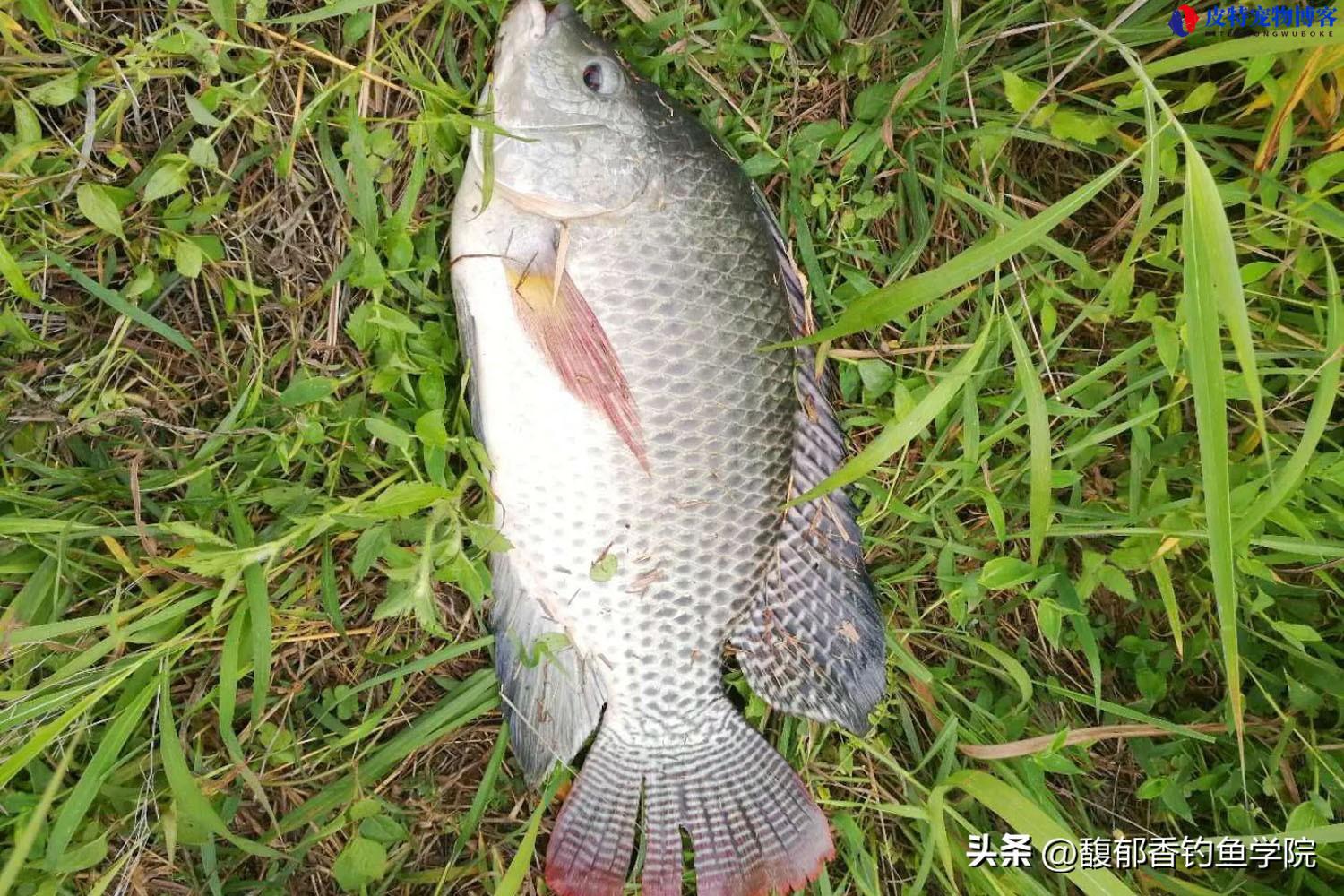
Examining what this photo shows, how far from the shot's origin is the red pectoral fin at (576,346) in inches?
68.2

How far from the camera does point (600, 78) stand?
1.75 meters

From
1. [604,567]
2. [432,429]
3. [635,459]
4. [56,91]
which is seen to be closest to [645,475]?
[635,459]

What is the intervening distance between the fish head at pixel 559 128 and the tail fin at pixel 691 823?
4.25 feet

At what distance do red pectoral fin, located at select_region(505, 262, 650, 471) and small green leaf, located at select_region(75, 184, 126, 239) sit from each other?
873 millimetres

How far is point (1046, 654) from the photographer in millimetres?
2242

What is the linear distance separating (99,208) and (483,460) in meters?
0.98

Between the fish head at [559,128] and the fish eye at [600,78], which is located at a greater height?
the fish eye at [600,78]

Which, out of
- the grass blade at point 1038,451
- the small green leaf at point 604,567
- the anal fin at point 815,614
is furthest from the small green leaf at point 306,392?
the grass blade at point 1038,451

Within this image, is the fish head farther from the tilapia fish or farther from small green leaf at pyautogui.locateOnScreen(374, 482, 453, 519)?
small green leaf at pyautogui.locateOnScreen(374, 482, 453, 519)

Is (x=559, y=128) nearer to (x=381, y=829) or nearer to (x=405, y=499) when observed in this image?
(x=405, y=499)

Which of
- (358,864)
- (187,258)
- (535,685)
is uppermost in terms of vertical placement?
(187,258)

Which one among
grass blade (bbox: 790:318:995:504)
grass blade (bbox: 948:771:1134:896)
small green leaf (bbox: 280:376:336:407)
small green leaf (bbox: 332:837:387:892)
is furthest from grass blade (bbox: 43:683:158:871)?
grass blade (bbox: 948:771:1134:896)

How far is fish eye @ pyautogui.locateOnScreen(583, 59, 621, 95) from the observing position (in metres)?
1.74

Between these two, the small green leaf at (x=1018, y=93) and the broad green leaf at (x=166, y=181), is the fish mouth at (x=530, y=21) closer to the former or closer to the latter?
the broad green leaf at (x=166, y=181)
